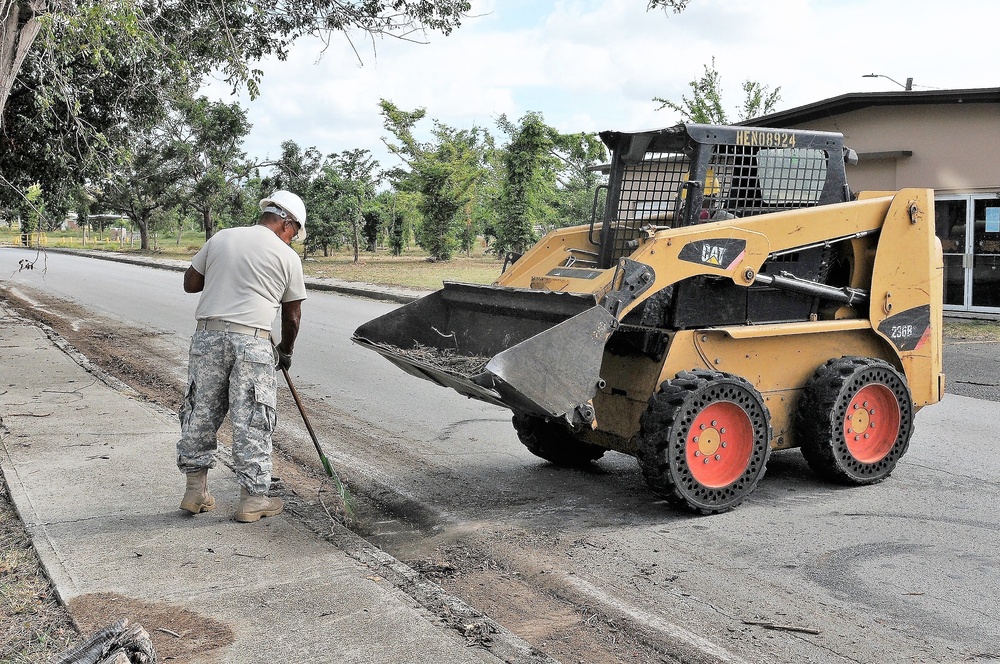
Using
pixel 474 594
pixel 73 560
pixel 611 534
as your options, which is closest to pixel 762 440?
pixel 611 534

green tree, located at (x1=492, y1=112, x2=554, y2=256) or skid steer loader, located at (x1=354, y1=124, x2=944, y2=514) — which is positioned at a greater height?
green tree, located at (x1=492, y1=112, x2=554, y2=256)

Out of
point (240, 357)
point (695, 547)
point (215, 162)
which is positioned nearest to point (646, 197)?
point (695, 547)

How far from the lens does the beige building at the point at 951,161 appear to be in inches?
641

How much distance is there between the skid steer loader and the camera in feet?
17.3

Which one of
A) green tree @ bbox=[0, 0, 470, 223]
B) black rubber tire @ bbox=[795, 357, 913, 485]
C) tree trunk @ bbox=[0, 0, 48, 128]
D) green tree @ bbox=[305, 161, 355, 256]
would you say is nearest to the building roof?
green tree @ bbox=[0, 0, 470, 223]

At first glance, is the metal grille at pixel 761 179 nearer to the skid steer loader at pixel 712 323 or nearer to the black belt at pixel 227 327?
the skid steer loader at pixel 712 323

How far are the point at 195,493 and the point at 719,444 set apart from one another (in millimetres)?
3004

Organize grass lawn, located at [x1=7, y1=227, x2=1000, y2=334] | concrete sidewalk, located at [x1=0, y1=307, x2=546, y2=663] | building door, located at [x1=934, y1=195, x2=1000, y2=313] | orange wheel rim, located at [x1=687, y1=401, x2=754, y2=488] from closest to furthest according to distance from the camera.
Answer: concrete sidewalk, located at [x1=0, y1=307, x2=546, y2=663], orange wheel rim, located at [x1=687, y1=401, x2=754, y2=488], grass lawn, located at [x1=7, y1=227, x2=1000, y2=334], building door, located at [x1=934, y1=195, x2=1000, y2=313]

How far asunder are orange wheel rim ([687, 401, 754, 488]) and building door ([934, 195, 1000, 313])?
42.0ft

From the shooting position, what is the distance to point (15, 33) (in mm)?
7945

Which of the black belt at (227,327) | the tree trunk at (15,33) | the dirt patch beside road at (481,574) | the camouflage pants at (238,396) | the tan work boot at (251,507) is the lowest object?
the dirt patch beside road at (481,574)

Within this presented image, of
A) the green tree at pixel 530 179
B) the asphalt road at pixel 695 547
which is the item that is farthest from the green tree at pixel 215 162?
the asphalt road at pixel 695 547

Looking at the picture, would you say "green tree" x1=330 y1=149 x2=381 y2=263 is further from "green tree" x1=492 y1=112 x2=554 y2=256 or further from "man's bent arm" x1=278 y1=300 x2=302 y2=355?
"man's bent arm" x1=278 y1=300 x2=302 y2=355

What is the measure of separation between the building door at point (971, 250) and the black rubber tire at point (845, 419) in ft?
38.2
